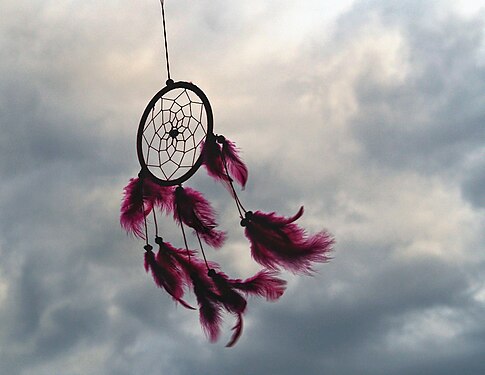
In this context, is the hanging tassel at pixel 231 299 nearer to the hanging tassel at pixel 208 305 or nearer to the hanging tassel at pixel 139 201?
the hanging tassel at pixel 208 305

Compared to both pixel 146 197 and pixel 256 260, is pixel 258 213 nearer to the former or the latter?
pixel 256 260

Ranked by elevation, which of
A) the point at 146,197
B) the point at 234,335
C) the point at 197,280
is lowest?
the point at 234,335

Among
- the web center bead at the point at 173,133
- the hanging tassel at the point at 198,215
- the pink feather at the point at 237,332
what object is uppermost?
the web center bead at the point at 173,133

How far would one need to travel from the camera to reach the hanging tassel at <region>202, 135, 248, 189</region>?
13430 millimetres

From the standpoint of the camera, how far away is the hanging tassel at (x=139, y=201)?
13930mm

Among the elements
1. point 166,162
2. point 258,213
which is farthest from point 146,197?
point 258,213

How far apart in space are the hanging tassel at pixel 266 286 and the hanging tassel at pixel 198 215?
71 centimetres

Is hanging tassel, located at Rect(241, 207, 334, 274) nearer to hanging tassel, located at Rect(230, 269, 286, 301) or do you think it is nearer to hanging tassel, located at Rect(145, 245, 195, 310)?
hanging tassel, located at Rect(230, 269, 286, 301)

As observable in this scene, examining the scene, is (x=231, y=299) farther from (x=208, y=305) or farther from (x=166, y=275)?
(x=166, y=275)

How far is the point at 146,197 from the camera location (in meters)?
14.0

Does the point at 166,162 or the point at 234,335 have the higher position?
the point at 166,162

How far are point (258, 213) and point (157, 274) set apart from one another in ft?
4.95

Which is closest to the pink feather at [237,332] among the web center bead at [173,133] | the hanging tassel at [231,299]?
the hanging tassel at [231,299]

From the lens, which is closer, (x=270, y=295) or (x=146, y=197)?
(x=270, y=295)
